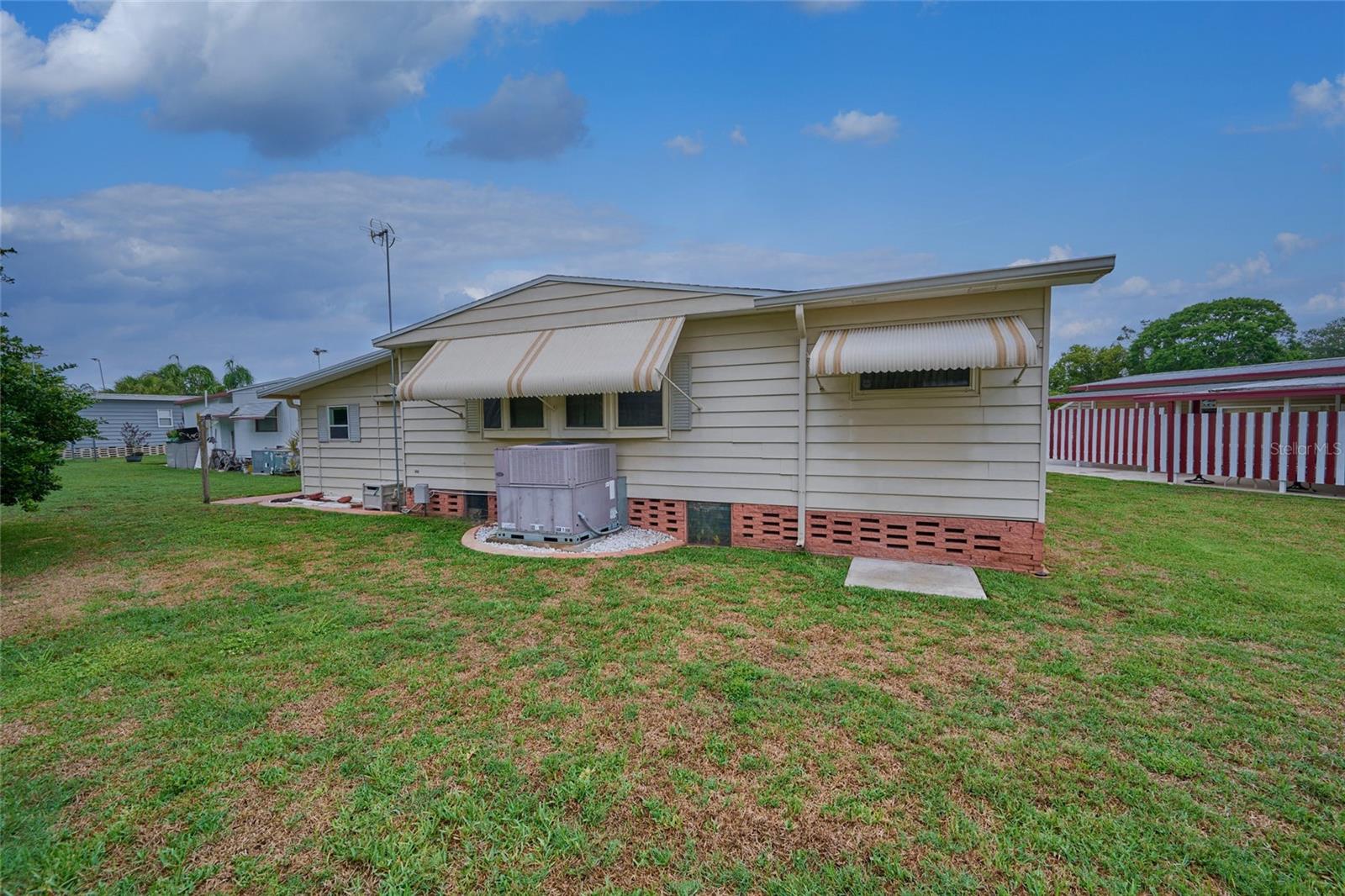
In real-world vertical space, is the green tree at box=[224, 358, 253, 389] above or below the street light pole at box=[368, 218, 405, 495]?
above

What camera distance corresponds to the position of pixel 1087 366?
40719 mm

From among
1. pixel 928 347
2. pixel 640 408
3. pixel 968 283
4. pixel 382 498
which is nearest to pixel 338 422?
pixel 382 498

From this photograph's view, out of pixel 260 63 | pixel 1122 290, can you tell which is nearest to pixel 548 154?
pixel 260 63

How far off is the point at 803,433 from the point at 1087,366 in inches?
1830

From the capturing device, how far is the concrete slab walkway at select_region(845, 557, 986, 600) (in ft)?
16.5

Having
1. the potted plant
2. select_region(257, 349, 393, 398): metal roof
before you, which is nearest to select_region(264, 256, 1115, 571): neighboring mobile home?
select_region(257, 349, 393, 398): metal roof

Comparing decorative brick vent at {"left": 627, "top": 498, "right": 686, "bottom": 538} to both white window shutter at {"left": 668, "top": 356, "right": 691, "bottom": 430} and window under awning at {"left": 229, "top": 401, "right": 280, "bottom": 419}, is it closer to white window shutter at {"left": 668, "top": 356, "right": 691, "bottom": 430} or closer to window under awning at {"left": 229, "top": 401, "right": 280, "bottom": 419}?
white window shutter at {"left": 668, "top": 356, "right": 691, "bottom": 430}

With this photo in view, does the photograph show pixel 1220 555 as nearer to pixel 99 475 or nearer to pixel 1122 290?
pixel 99 475

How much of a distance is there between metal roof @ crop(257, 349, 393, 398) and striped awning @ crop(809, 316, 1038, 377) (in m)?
7.91

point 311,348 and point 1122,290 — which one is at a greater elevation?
point 1122,290

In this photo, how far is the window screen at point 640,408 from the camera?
7.38m

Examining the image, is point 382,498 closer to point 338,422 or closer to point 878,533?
point 338,422

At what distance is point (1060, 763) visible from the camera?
254 cm

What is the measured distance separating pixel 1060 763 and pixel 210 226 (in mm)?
20916
